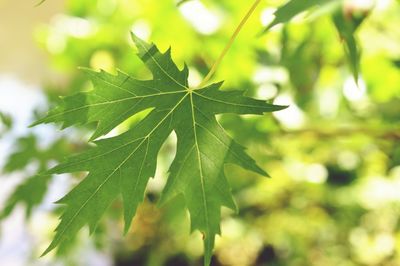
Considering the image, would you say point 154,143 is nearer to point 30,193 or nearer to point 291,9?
point 291,9

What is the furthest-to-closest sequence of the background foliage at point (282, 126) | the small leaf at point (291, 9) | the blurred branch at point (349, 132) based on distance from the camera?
the background foliage at point (282, 126) < the blurred branch at point (349, 132) < the small leaf at point (291, 9)

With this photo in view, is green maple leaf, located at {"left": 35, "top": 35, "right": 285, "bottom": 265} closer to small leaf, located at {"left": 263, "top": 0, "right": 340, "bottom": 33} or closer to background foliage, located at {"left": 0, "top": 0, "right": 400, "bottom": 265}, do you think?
small leaf, located at {"left": 263, "top": 0, "right": 340, "bottom": 33}

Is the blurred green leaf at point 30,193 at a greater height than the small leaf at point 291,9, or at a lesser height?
lesser

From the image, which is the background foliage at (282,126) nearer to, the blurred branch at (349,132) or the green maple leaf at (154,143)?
the blurred branch at (349,132)

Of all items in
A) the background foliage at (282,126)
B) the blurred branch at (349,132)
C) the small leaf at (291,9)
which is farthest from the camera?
the background foliage at (282,126)

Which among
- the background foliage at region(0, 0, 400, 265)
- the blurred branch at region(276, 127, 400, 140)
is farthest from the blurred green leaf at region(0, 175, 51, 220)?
the blurred branch at region(276, 127, 400, 140)

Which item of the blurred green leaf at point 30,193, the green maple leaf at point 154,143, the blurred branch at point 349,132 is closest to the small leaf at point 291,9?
the green maple leaf at point 154,143

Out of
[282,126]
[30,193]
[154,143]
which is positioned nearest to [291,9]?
[154,143]
